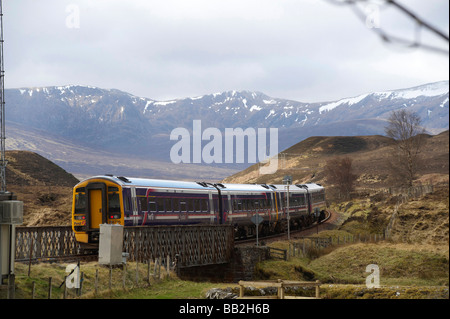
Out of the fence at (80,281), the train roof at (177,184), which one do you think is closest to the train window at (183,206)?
the train roof at (177,184)

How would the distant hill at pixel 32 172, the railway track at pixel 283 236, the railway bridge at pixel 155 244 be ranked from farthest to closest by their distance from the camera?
the distant hill at pixel 32 172, the railway track at pixel 283 236, the railway bridge at pixel 155 244

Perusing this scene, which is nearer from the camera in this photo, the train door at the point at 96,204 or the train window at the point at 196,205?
the train door at the point at 96,204

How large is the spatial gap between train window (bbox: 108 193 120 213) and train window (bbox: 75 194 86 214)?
1626 mm

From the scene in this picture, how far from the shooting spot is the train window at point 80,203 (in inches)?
1310

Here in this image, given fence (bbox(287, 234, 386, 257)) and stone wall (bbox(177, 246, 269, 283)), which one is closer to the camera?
stone wall (bbox(177, 246, 269, 283))

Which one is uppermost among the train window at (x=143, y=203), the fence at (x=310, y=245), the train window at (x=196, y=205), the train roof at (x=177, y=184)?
the train roof at (x=177, y=184)

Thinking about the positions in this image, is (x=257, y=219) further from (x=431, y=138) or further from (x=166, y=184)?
(x=431, y=138)

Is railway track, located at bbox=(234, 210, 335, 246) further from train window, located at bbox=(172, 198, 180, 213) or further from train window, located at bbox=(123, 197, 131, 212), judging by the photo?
train window, located at bbox=(123, 197, 131, 212)

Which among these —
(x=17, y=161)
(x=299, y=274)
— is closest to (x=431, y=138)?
(x=17, y=161)

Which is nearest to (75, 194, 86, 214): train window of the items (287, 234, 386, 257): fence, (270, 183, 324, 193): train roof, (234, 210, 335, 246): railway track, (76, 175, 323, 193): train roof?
(76, 175, 323, 193): train roof

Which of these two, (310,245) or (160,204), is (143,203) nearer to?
(160,204)

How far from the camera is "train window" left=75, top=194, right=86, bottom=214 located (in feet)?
109

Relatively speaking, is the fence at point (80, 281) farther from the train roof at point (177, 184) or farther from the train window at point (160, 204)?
the train window at point (160, 204)

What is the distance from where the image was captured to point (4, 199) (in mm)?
22250
